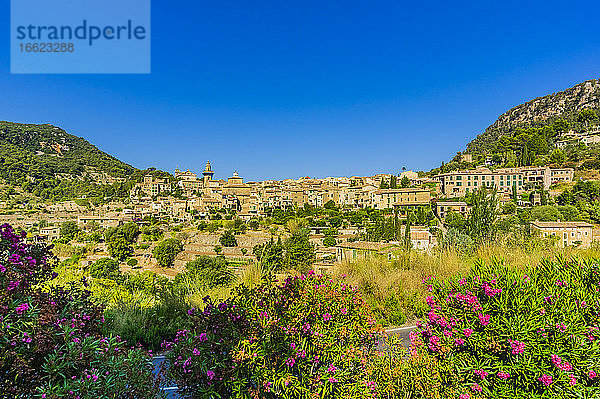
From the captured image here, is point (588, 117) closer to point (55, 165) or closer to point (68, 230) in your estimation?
point (68, 230)

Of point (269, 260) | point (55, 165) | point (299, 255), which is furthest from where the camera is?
point (55, 165)

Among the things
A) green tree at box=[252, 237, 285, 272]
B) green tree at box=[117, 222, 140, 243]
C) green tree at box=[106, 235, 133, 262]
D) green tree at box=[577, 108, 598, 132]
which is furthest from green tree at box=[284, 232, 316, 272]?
green tree at box=[577, 108, 598, 132]

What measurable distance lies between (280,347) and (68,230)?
1751 inches

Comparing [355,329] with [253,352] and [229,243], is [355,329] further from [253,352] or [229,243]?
[229,243]

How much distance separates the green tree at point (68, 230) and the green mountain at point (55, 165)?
836 inches

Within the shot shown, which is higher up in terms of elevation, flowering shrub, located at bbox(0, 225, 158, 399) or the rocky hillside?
the rocky hillside

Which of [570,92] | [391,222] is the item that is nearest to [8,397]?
[391,222]

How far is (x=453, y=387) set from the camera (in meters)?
1.55

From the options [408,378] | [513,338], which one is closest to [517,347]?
[513,338]

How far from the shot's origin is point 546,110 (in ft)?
233

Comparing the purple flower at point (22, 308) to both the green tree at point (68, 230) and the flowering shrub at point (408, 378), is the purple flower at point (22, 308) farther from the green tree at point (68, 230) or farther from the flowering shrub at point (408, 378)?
the green tree at point (68, 230)

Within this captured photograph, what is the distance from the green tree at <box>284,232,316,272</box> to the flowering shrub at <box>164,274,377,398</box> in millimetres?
1419

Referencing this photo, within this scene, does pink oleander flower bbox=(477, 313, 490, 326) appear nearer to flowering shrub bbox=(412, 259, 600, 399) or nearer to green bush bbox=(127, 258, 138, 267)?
flowering shrub bbox=(412, 259, 600, 399)

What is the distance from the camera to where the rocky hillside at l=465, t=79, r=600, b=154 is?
2437 inches
